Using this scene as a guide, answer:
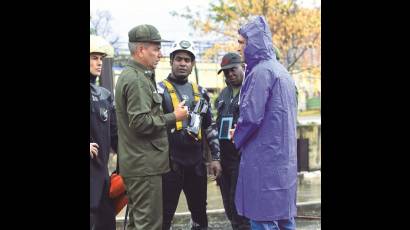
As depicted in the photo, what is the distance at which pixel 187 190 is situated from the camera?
19.1 feet

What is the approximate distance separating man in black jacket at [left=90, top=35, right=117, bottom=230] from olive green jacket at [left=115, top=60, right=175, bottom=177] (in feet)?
1.09

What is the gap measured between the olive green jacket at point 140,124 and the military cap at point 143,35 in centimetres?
20

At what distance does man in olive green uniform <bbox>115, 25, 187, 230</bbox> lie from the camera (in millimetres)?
4469

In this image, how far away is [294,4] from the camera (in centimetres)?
1591

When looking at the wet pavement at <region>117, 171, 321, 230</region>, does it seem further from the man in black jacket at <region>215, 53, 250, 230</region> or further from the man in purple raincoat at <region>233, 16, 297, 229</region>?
the man in purple raincoat at <region>233, 16, 297, 229</region>

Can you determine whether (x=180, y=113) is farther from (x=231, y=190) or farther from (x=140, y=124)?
(x=231, y=190)

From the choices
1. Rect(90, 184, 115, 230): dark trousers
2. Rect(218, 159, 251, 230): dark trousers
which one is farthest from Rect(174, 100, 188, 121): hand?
Rect(218, 159, 251, 230): dark trousers

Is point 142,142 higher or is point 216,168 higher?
point 142,142

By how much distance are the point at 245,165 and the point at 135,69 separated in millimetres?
1174

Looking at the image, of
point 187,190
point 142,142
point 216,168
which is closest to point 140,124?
point 142,142

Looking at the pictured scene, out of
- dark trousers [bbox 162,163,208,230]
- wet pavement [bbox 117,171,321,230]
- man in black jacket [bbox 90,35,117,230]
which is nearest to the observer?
man in black jacket [bbox 90,35,117,230]

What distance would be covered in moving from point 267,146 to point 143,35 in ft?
4.55
